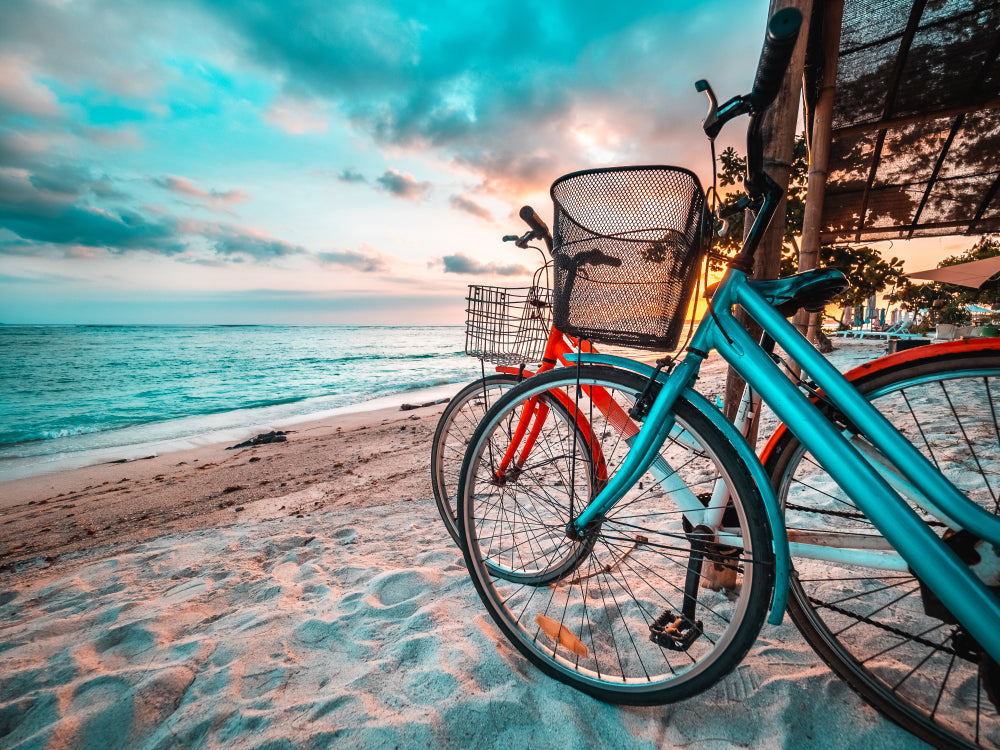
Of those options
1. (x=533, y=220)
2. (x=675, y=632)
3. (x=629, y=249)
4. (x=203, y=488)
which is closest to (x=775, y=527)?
(x=675, y=632)

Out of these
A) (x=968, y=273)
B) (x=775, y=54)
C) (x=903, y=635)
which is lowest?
(x=903, y=635)

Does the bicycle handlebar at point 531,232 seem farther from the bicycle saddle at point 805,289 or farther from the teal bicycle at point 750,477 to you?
the bicycle saddle at point 805,289

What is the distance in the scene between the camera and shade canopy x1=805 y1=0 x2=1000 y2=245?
3.36 m

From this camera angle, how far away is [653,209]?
1232 millimetres

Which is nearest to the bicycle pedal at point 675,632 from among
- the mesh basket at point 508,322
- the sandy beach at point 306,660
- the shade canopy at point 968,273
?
the sandy beach at point 306,660

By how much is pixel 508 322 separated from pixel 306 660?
178 centimetres

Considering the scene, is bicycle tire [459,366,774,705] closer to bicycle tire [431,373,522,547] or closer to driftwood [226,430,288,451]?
bicycle tire [431,373,522,547]

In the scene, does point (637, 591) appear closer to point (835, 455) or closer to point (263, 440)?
point (835, 455)

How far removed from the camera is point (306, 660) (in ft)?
5.54

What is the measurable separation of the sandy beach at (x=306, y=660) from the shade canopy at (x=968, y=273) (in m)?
12.9

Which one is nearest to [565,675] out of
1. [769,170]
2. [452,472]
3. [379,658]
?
[379,658]

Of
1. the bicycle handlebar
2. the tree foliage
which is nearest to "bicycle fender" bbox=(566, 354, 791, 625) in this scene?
the bicycle handlebar

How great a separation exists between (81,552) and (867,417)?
4587 millimetres

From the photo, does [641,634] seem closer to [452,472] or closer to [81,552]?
[452,472]
